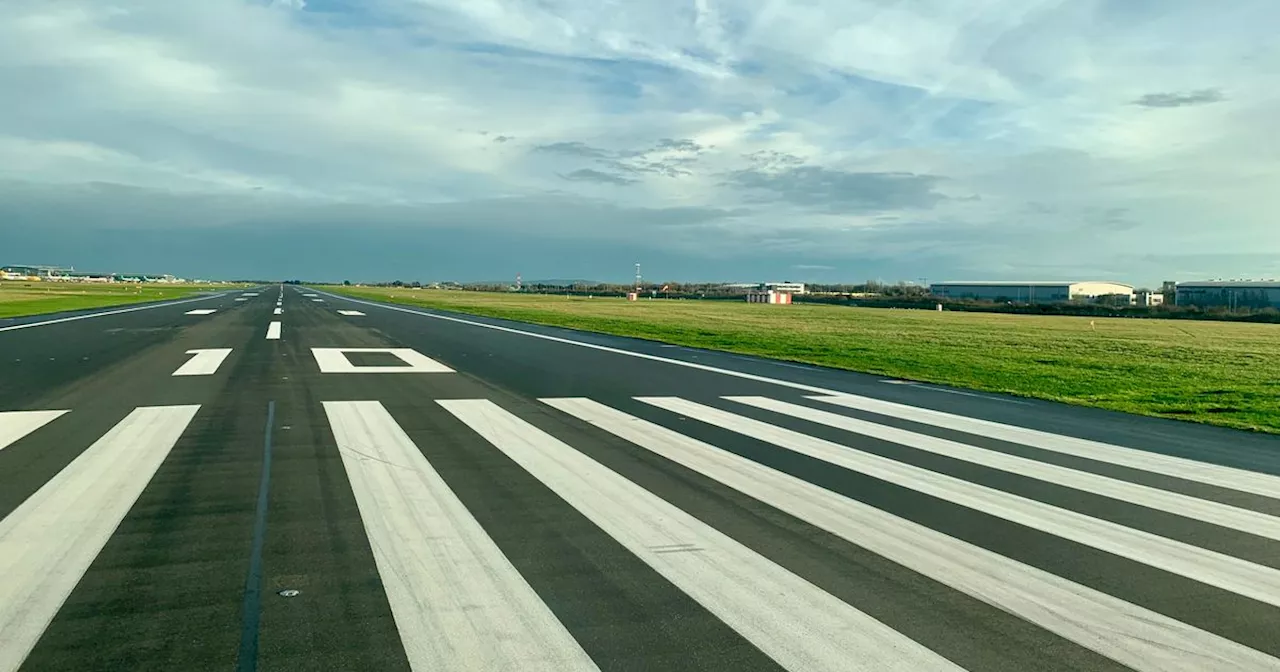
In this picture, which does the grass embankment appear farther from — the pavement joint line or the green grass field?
the pavement joint line

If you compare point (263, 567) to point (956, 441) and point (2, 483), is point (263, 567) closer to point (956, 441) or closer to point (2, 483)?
point (2, 483)

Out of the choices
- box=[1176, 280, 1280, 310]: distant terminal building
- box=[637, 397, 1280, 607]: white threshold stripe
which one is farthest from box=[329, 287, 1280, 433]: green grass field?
box=[1176, 280, 1280, 310]: distant terminal building

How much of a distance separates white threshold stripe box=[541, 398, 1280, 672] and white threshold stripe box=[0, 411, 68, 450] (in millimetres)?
6224

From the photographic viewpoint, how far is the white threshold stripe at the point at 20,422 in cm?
732

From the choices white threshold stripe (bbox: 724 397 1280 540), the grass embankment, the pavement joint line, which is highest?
the grass embankment

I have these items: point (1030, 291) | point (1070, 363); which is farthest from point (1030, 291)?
point (1070, 363)

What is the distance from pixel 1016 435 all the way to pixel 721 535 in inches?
190

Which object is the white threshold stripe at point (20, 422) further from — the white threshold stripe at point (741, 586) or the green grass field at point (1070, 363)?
the green grass field at point (1070, 363)

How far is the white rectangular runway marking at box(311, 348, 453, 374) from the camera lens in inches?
521

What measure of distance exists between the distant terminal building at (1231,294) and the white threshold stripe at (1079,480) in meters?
78.9

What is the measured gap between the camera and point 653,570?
412 cm

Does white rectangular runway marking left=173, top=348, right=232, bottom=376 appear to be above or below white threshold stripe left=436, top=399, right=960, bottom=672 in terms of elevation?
above

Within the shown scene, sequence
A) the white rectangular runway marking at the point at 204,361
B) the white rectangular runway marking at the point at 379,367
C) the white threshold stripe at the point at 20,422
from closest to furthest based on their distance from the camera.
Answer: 1. the white threshold stripe at the point at 20,422
2. the white rectangular runway marking at the point at 204,361
3. the white rectangular runway marking at the point at 379,367

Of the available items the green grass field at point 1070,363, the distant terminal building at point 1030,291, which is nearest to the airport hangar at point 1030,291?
the distant terminal building at point 1030,291
